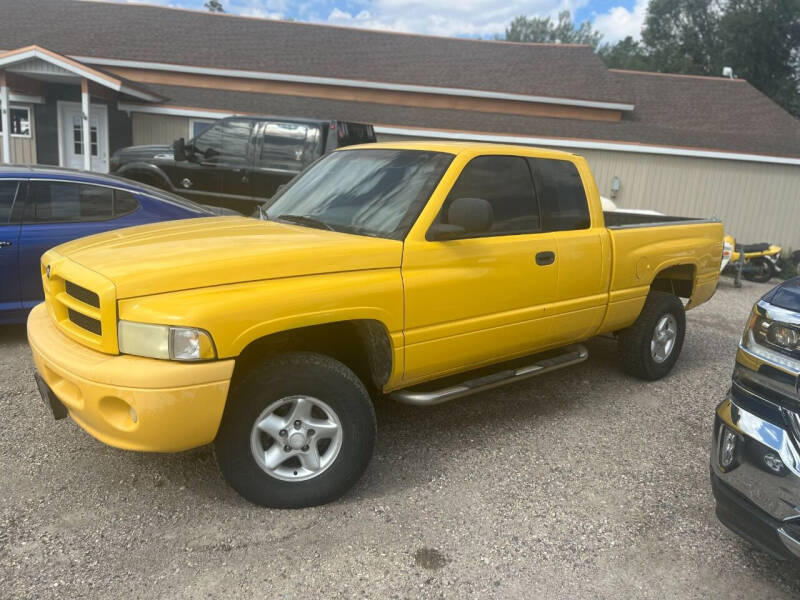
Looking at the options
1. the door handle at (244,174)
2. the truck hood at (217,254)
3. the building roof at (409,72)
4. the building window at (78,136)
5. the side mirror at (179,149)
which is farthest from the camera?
the building roof at (409,72)

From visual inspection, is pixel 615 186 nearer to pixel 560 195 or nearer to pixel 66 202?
pixel 560 195

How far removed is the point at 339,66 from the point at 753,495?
1940 centimetres

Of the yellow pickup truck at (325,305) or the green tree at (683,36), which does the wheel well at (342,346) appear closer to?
the yellow pickup truck at (325,305)

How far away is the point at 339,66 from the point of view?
65.6 ft

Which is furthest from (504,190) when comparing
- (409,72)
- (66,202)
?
(409,72)

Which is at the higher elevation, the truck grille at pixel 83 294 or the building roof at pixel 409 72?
the building roof at pixel 409 72

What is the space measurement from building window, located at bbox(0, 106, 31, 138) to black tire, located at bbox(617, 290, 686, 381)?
16.6 m

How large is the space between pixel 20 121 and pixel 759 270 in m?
17.9

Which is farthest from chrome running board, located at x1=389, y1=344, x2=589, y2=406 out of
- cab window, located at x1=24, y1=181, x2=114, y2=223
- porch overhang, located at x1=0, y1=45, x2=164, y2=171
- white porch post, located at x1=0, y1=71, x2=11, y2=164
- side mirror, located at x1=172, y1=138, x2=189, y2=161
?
white porch post, located at x1=0, y1=71, x2=11, y2=164

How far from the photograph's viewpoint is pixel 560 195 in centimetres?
456

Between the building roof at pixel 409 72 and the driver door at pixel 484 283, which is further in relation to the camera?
the building roof at pixel 409 72

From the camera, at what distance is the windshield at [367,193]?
147 inches

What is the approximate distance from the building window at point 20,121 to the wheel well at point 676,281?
16.5 m

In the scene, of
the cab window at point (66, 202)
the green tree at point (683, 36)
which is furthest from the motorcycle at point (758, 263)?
the green tree at point (683, 36)
